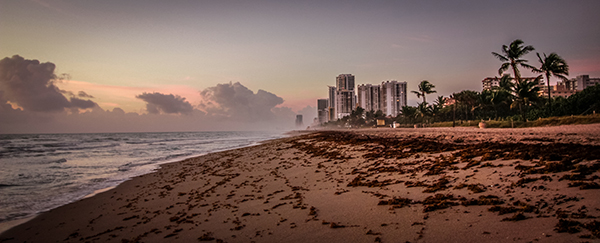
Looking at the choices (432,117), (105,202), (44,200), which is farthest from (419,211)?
(432,117)

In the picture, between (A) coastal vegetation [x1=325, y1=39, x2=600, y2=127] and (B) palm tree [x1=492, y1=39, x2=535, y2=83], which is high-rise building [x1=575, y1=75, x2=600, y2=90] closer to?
(A) coastal vegetation [x1=325, y1=39, x2=600, y2=127]

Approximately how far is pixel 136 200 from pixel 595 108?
53.6 m

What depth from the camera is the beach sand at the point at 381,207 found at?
3963 mm

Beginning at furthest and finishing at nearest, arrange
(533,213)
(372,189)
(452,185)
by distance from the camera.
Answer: (372,189) → (452,185) → (533,213)

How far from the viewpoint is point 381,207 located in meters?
5.38

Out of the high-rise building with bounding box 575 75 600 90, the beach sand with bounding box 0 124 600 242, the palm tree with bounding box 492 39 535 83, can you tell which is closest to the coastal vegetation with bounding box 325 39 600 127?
the palm tree with bounding box 492 39 535 83

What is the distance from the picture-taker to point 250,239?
15.7 ft

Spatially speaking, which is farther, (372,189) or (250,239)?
(372,189)

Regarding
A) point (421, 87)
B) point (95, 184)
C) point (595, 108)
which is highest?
point (421, 87)

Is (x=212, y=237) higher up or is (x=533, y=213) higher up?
(x=533, y=213)

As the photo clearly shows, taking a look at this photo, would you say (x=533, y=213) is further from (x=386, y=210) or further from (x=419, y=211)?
(x=386, y=210)

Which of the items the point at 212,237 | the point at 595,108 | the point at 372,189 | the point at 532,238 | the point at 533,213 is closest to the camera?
the point at 532,238

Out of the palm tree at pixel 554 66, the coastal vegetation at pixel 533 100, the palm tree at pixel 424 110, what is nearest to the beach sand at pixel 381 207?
the coastal vegetation at pixel 533 100

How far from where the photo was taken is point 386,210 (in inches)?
203
